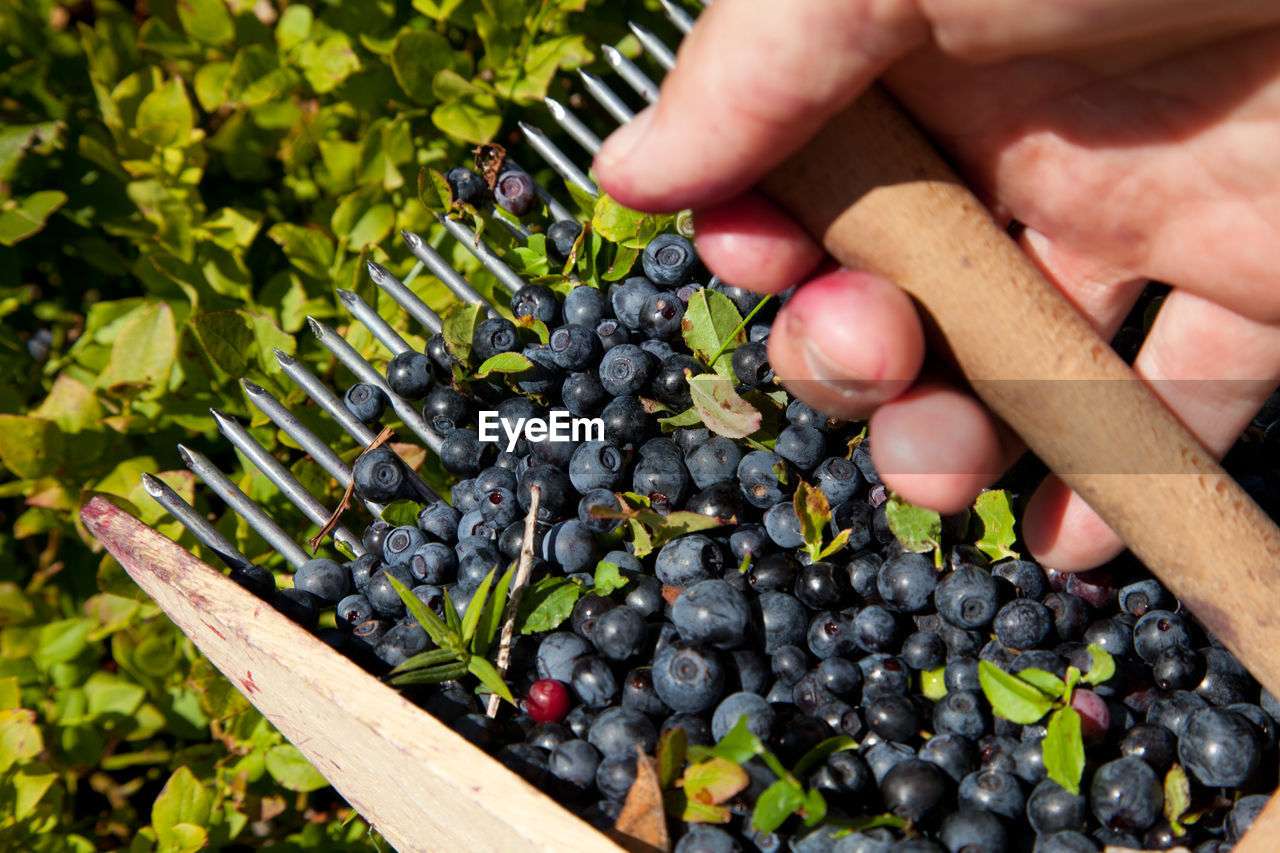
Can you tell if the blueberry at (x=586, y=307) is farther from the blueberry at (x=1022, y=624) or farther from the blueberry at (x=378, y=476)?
the blueberry at (x=1022, y=624)

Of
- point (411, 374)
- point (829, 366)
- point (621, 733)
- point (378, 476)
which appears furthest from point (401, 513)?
point (829, 366)

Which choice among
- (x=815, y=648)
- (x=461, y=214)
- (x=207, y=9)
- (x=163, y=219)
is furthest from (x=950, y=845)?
(x=207, y=9)

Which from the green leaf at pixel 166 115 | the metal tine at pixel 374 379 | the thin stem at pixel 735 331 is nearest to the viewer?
the thin stem at pixel 735 331

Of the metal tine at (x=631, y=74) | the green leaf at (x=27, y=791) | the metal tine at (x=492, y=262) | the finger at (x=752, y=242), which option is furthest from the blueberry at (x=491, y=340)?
the green leaf at (x=27, y=791)

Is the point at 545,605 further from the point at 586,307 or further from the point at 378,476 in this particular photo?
the point at 586,307

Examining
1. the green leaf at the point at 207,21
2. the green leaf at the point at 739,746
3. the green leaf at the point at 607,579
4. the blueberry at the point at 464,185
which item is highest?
the green leaf at the point at 207,21

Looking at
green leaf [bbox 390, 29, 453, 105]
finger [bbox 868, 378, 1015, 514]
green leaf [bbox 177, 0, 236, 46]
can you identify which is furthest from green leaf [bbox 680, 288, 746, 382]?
green leaf [bbox 177, 0, 236, 46]
